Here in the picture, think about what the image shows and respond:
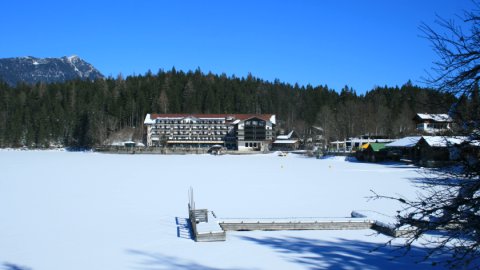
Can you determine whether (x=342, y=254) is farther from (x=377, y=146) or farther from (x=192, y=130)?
(x=192, y=130)

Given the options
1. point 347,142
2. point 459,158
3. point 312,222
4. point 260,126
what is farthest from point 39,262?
point 260,126

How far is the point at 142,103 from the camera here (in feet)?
391

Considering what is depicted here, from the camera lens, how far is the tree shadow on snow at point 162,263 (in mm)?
8352

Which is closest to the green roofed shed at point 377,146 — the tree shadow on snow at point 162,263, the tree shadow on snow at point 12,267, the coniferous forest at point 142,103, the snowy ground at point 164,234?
the snowy ground at point 164,234

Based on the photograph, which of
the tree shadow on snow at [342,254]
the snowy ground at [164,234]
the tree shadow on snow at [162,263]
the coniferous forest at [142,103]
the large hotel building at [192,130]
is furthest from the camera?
the coniferous forest at [142,103]

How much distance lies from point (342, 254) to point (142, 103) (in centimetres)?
11444

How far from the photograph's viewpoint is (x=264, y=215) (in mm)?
14219

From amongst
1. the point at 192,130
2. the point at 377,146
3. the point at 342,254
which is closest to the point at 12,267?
the point at 342,254

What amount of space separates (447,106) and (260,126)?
9099 cm

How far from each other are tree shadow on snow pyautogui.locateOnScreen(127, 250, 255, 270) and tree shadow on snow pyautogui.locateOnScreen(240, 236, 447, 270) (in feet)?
7.06

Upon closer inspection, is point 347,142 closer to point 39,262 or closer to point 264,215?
point 264,215

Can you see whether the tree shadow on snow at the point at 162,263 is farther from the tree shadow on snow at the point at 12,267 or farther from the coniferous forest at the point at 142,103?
the coniferous forest at the point at 142,103

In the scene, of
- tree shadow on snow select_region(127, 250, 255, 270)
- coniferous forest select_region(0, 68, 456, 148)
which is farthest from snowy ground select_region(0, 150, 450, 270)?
coniferous forest select_region(0, 68, 456, 148)

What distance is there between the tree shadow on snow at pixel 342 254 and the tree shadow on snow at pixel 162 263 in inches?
84.7
